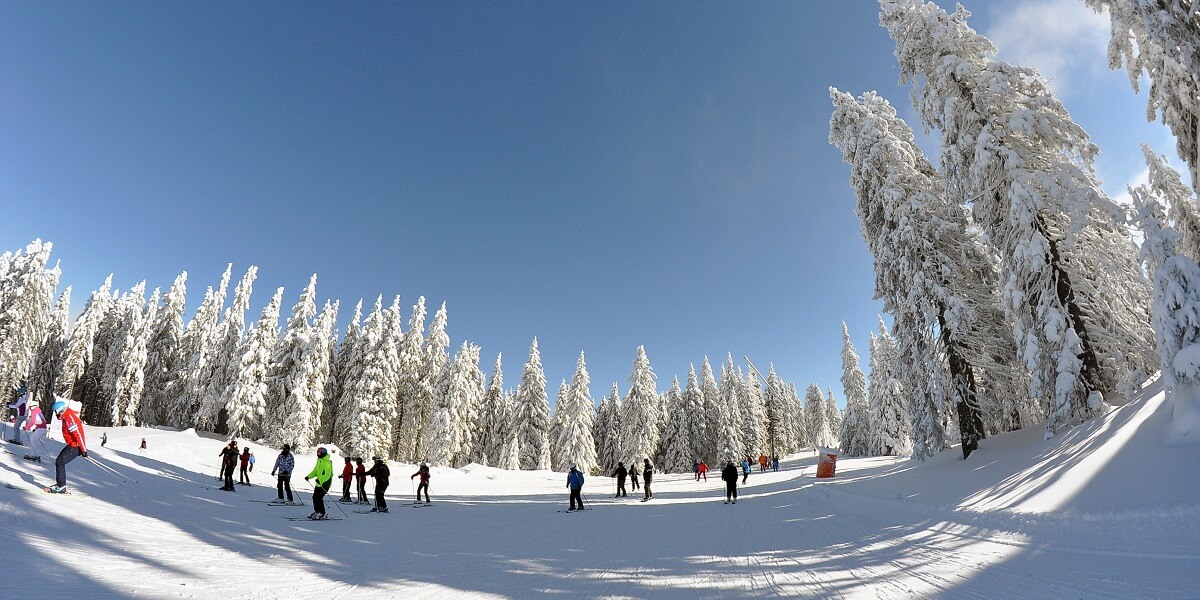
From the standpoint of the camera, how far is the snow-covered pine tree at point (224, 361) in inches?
1623

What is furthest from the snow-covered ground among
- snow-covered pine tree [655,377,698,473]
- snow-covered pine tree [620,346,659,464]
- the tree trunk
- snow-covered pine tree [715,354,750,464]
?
snow-covered pine tree [655,377,698,473]

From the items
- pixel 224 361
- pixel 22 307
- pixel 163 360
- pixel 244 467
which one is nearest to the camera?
pixel 244 467

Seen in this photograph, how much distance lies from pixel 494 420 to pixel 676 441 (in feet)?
74.7

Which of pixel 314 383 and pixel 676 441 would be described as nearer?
pixel 314 383

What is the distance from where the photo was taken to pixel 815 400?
83.1m

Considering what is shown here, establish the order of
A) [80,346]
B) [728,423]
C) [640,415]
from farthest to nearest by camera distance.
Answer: [728,423]
[640,415]
[80,346]

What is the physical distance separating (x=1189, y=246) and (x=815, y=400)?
7192 cm

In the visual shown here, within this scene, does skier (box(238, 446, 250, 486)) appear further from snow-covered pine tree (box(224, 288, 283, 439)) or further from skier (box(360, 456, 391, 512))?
snow-covered pine tree (box(224, 288, 283, 439))

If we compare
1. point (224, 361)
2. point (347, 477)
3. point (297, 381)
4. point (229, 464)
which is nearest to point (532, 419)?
point (297, 381)

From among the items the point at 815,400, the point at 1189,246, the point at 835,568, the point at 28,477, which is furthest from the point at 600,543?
the point at 815,400

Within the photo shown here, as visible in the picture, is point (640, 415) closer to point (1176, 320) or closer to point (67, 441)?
point (1176, 320)

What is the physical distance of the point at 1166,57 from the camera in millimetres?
12242

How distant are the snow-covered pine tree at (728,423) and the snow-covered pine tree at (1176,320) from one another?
143 ft

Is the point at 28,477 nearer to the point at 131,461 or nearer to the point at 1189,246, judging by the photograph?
the point at 131,461
